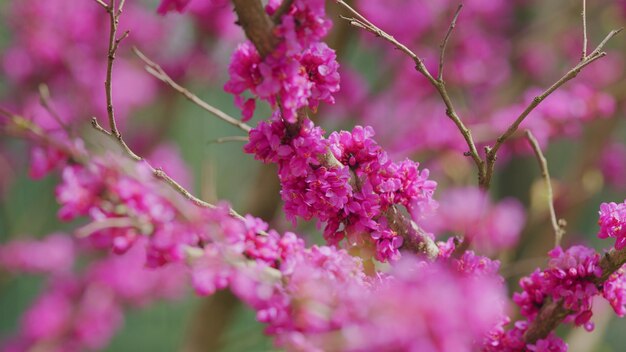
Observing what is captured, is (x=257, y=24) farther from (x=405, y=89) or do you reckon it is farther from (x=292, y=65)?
(x=405, y=89)

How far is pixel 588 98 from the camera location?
2109 mm

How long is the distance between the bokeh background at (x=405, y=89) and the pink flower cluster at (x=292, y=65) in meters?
1.16

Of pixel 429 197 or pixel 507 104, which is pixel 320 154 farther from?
pixel 507 104

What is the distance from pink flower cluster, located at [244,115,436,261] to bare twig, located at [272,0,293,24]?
0.48ft

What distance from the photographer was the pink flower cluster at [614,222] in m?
1.00

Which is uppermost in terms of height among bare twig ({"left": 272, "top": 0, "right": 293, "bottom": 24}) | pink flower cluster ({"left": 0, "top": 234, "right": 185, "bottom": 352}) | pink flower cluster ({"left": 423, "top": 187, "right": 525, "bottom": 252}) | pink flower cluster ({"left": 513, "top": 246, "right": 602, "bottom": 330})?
pink flower cluster ({"left": 423, "top": 187, "right": 525, "bottom": 252})

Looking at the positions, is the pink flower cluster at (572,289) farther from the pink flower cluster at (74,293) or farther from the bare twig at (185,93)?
the pink flower cluster at (74,293)

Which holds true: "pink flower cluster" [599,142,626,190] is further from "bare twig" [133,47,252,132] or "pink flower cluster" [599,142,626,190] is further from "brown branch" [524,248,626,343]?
"bare twig" [133,47,252,132]

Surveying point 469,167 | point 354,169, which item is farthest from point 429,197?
point 469,167

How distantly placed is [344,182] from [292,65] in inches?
7.3

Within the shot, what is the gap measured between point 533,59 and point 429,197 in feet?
6.04

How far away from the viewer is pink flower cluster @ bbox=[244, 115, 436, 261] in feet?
3.14

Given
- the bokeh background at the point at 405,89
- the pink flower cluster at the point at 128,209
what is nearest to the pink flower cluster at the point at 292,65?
the pink flower cluster at the point at 128,209

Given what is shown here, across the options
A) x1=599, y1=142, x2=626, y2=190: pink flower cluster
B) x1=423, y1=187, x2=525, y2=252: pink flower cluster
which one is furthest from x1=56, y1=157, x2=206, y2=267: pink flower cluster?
x1=599, y1=142, x2=626, y2=190: pink flower cluster
